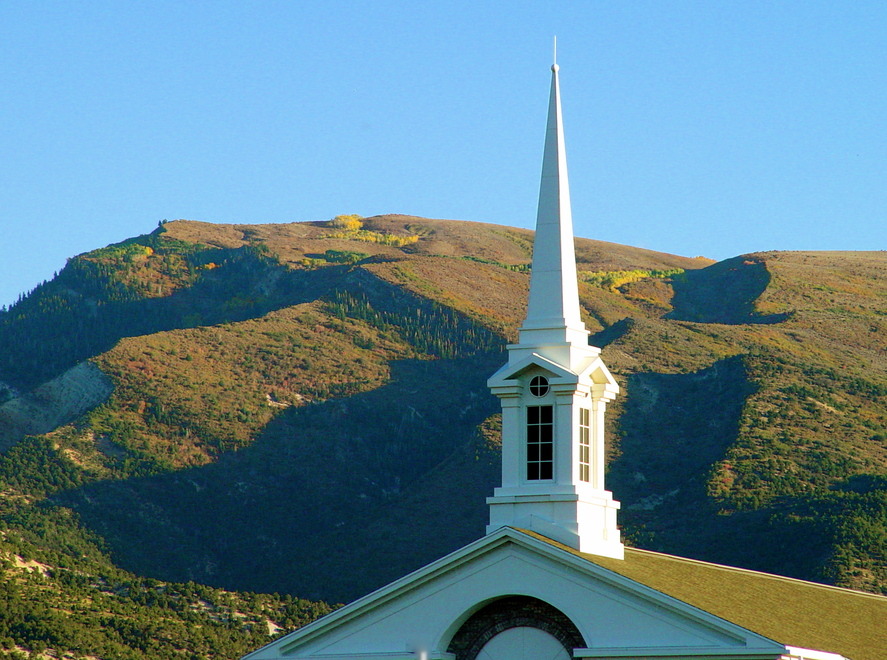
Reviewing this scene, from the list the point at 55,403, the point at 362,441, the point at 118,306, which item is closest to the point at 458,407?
the point at 362,441

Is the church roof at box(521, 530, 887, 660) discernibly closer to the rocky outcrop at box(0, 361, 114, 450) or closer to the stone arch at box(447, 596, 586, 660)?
the stone arch at box(447, 596, 586, 660)

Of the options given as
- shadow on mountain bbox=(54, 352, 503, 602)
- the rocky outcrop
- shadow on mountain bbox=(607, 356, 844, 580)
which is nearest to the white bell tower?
shadow on mountain bbox=(607, 356, 844, 580)

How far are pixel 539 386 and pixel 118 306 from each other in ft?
391

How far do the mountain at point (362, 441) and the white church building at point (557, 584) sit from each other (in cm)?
2954

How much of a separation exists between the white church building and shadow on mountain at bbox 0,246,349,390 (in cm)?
9767

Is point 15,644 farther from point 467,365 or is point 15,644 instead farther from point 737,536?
point 467,365

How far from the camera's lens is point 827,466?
70.7 meters

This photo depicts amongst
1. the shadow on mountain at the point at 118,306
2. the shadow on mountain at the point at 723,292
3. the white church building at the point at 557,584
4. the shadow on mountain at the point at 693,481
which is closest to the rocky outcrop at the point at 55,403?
the shadow on mountain at the point at 118,306

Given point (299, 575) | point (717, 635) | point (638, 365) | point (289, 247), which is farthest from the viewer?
point (289, 247)

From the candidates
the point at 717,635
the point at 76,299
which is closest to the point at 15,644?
the point at 717,635

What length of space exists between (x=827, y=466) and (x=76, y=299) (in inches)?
3532

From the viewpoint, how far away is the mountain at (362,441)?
6184 cm

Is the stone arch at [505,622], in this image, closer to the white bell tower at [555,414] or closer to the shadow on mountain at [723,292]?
the white bell tower at [555,414]

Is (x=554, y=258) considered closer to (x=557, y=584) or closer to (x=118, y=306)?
(x=557, y=584)
